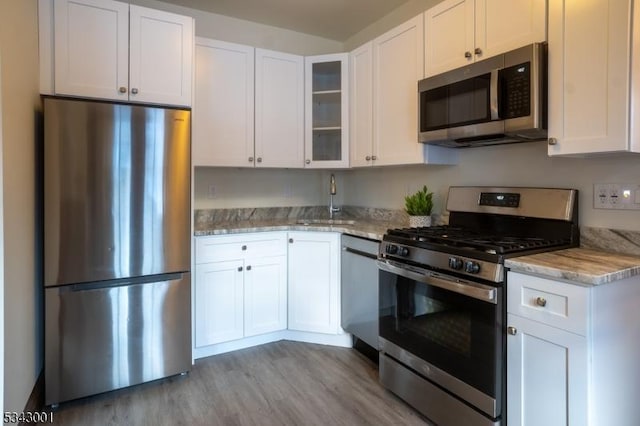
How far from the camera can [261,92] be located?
308 cm

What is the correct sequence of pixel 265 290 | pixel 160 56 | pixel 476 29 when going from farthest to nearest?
1. pixel 265 290
2. pixel 160 56
3. pixel 476 29

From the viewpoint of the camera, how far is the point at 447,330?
1.85 m

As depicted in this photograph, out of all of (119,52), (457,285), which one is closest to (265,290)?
A: (457,285)

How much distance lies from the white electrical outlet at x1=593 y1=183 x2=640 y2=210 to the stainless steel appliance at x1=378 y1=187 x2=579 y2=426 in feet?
0.30

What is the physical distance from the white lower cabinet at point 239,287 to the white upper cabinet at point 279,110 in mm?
705

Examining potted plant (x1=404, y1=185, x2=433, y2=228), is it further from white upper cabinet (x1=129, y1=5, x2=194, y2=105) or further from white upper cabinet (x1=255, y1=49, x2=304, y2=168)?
white upper cabinet (x1=129, y1=5, x2=194, y2=105)

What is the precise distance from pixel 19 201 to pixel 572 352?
94.5 inches

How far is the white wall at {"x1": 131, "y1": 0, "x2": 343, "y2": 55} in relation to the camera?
123 inches

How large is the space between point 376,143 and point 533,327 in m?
1.69

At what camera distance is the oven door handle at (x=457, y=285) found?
162cm

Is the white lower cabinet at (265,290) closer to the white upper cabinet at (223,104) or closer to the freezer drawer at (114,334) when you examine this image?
the freezer drawer at (114,334)

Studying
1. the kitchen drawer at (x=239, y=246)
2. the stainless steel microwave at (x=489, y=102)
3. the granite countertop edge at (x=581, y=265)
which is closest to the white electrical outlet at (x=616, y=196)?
the granite countertop edge at (x=581, y=265)

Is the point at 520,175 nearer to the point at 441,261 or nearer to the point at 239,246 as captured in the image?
the point at 441,261

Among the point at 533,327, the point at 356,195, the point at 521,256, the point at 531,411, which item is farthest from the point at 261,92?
the point at 531,411
